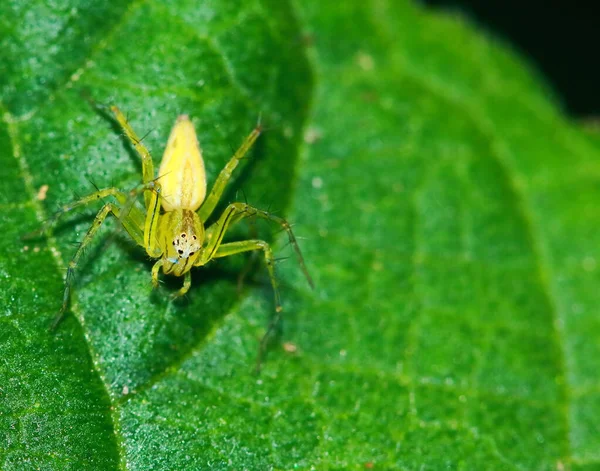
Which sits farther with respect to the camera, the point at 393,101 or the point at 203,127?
the point at 393,101

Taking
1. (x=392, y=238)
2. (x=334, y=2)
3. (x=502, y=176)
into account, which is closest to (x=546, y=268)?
(x=502, y=176)

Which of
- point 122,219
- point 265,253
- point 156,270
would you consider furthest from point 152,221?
point 265,253

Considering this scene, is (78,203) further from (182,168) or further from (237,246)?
(237,246)

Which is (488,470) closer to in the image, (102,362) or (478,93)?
(102,362)

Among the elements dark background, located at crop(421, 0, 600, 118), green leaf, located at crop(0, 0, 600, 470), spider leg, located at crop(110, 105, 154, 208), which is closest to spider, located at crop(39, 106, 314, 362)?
spider leg, located at crop(110, 105, 154, 208)

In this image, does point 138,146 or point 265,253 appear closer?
point 138,146
